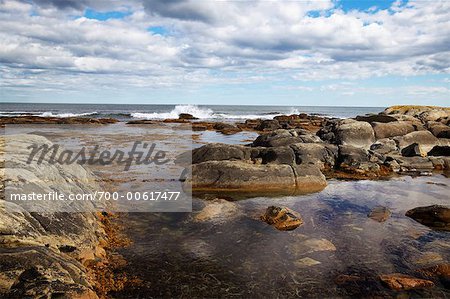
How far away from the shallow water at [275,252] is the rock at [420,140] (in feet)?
43.3

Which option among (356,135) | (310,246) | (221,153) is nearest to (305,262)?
(310,246)

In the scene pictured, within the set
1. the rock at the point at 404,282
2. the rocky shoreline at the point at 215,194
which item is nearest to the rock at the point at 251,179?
the rocky shoreline at the point at 215,194

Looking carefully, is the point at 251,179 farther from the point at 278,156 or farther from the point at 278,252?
the point at 278,252

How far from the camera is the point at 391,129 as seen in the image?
80.8ft

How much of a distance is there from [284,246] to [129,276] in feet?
12.3

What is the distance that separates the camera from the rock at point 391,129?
24244mm

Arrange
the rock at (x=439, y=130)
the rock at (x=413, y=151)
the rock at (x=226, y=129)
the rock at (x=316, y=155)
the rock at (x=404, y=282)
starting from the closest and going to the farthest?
the rock at (x=404, y=282) < the rock at (x=316, y=155) < the rock at (x=413, y=151) < the rock at (x=439, y=130) < the rock at (x=226, y=129)

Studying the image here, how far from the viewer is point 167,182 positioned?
14.5 m

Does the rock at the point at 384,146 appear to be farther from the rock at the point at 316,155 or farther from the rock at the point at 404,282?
the rock at the point at 404,282

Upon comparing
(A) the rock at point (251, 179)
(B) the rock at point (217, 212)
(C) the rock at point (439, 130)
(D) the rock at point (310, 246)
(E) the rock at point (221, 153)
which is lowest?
(D) the rock at point (310, 246)

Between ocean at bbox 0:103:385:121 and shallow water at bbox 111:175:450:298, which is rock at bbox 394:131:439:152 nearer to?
shallow water at bbox 111:175:450:298

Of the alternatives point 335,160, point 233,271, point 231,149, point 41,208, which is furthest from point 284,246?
point 335,160

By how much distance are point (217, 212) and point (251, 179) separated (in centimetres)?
339

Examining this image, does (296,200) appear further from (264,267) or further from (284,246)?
(264,267)
